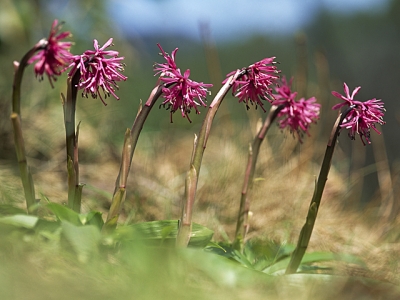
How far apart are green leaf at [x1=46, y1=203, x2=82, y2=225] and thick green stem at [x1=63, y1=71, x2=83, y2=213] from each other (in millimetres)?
123

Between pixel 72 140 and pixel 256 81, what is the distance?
2.18 feet

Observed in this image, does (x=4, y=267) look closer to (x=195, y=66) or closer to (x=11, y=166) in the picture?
→ (x=11, y=166)

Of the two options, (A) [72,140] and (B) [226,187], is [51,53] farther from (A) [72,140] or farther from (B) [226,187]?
(B) [226,187]

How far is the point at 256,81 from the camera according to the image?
1.68 m

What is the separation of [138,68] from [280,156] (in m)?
3.14

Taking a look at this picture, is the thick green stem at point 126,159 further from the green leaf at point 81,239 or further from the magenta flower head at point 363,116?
the magenta flower head at point 363,116

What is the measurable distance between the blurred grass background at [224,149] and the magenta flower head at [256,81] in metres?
0.40

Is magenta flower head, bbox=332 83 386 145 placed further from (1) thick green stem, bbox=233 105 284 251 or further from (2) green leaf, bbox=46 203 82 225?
(2) green leaf, bbox=46 203 82 225

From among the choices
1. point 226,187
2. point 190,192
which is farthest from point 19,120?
point 226,187

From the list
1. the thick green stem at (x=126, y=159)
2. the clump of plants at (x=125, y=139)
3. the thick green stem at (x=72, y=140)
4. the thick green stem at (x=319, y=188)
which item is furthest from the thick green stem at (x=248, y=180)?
the thick green stem at (x=72, y=140)

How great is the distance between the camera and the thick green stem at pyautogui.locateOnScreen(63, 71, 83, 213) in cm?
157

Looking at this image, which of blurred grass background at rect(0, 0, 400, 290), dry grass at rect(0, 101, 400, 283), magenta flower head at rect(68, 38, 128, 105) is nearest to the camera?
magenta flower head at rect(68, 38, 128, 105)

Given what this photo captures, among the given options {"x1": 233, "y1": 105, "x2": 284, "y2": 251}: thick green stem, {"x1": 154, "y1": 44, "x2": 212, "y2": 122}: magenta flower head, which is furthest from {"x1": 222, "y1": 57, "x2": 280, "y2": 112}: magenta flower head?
{"x1": 233, "y1": 105, "x2": 284, "y2": 251}: thick green stem

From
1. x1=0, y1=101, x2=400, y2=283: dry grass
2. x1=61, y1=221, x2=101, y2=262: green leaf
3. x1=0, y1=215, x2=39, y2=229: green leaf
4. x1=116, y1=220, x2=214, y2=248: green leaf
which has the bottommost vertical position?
x1=0, y1=101, x2=400, y2=283: dry grass
